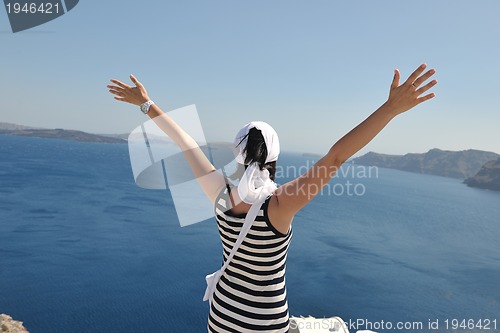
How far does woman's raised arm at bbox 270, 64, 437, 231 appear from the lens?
3.67 feet

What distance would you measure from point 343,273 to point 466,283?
12.3m

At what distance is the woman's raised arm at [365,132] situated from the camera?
1.12 m

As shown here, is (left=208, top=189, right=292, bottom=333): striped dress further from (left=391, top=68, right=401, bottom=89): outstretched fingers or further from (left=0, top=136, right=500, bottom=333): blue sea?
(left=0, top=136, right=500, bottom=333): blue sea

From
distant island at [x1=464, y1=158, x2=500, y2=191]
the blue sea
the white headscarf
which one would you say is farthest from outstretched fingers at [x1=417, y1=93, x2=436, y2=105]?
distant island at [x1=464, y1=158, x2=500, y2=191]

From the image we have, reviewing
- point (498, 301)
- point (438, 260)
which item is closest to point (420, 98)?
point (498, 301)

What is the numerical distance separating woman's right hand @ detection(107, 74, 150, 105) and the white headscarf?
0.87 metres

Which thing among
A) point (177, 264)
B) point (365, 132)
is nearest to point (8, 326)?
point (177, 264)

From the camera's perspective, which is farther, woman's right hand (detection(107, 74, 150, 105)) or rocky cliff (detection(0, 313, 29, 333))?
rocky cliff (detection(0, 313, 29, 333))

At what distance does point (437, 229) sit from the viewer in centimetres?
Result: 4906

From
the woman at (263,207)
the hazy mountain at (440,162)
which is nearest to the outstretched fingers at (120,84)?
the woman at (263,207)

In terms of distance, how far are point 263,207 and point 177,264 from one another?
28327 millimetres

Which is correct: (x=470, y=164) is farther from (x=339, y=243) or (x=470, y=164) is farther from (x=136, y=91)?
(x=136, y=91)

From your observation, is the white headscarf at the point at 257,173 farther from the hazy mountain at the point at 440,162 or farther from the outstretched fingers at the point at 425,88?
the hazy mountain at the point at 440,162

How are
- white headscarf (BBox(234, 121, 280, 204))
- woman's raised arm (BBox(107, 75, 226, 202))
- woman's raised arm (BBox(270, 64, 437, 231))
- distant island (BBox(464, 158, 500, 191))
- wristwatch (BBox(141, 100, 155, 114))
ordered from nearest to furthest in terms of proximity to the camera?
woman's raised arm (BBox(270, 64, 437, 231)), white headscarf (BBox(234, 121, 280, 204)), woman's raised arm (BBox(107, 75, 226, 202)), wristwatch (BBox(141, 100, 155, 114)), distant island (BBox(464, 158, 500, 191))
